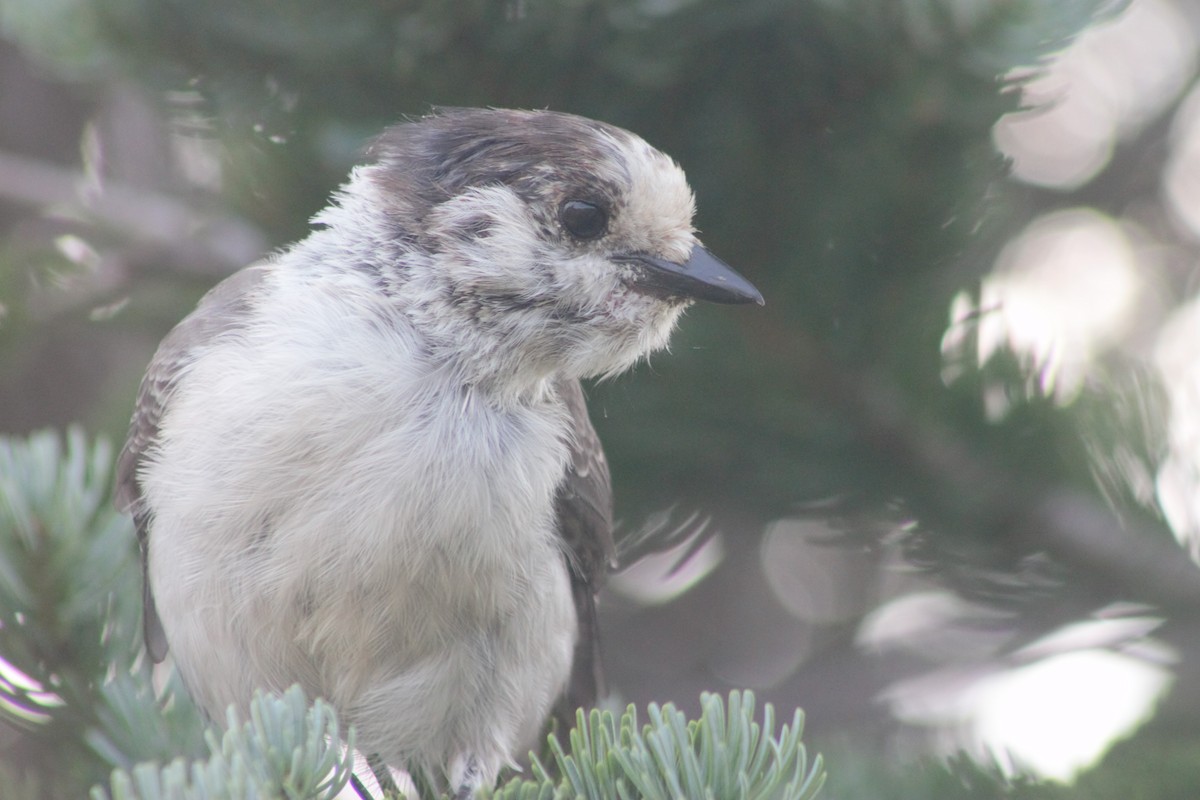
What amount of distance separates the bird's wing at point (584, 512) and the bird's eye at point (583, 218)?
0.33 metres

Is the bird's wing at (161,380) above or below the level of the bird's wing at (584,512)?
above

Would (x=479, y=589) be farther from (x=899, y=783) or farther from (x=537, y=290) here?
(x=899, y=783)

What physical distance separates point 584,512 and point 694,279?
587 millimetres

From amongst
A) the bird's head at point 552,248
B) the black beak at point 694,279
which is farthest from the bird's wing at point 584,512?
the black beak at point 694,279

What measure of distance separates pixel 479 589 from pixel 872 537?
0.74 meters

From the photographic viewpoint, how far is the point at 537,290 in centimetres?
228

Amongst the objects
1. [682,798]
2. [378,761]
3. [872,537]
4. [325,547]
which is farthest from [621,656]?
[682,798]

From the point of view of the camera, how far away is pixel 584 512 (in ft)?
8.26

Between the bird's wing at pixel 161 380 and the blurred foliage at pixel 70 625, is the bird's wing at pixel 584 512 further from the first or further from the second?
the blurred foliage at pixel 70 625

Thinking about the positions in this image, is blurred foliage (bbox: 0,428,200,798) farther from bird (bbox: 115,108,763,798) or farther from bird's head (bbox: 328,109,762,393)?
bird's head (bbox: 328,109,762,393)

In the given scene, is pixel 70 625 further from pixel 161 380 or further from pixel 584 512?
pixel 584 512

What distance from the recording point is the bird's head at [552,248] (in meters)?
2.26

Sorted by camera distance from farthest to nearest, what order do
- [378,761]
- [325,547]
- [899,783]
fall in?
[378,761] < [325,547] < [899,783]

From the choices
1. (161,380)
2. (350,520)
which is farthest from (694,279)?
(161,380)
